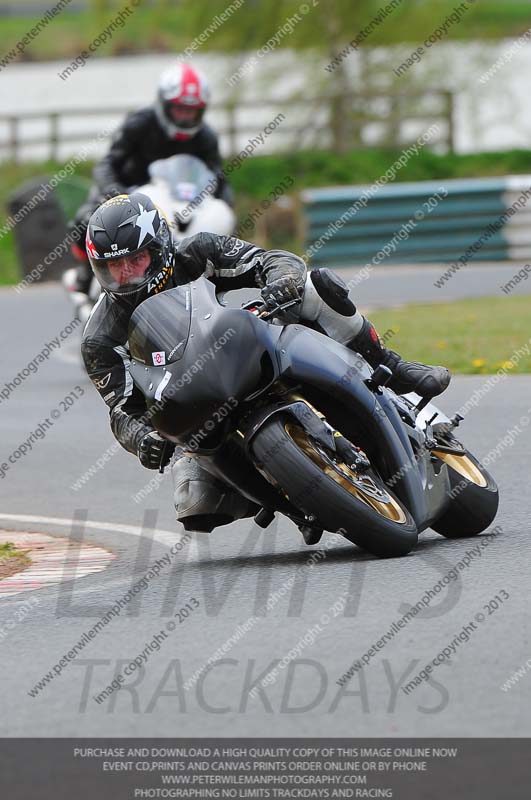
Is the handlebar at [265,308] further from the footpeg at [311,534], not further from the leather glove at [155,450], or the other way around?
the footpeg at [311,534]

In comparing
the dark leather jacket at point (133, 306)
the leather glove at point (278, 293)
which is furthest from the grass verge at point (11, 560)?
the leather glove at point (278, 293)

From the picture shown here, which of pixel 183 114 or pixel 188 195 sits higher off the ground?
pixel 183 114

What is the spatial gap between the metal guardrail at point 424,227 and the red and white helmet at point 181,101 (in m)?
8.79

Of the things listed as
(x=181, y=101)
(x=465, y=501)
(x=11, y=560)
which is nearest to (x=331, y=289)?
(x=465, y=501)

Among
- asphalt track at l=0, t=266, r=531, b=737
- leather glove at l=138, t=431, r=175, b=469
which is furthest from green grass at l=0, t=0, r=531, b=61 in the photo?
leather glove at l=138, t=431, r=175, b=469

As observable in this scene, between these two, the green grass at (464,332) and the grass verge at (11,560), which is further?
the green grass at (464,332)

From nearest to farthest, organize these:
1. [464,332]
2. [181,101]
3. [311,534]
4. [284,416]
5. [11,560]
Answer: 1. [284,416]
2. [311,534]
3. [11,560]
4. [181,101]
5. [464,332]

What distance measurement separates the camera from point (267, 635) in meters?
4.80

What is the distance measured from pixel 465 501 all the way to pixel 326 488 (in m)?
0.98

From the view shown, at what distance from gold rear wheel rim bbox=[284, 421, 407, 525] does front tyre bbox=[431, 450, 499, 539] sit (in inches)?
22.5

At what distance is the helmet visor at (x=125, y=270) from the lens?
233 inches

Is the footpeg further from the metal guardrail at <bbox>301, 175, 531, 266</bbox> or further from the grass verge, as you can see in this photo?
the metal guardrail at <bbox>301, 175, 531, 266</bbox>

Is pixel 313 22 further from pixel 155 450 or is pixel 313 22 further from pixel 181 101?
pixel 155 450

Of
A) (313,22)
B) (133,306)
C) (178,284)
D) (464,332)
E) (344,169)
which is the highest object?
(178,284)
